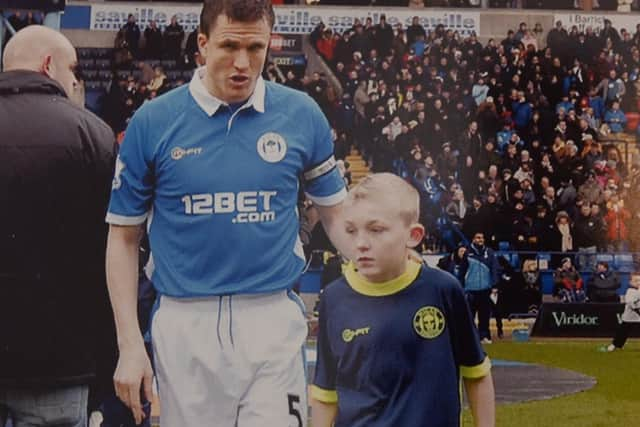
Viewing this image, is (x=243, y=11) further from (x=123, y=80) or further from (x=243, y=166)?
(x=123, y=80)

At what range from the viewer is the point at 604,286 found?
23.9 m

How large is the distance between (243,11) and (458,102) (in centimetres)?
2738

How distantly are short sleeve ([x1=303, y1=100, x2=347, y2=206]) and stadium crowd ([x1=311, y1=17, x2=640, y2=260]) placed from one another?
64.6ft

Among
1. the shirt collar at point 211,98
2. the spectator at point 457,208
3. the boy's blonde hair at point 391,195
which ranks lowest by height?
the spectator at point 457,208

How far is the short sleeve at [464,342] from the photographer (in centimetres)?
404

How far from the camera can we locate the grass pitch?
12148mm

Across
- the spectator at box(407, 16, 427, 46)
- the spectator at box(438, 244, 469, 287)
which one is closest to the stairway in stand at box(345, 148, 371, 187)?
the spectator at box(407, 16, 427, 46)

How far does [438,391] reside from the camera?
Answer: 3951 mm

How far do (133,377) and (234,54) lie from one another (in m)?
1.08

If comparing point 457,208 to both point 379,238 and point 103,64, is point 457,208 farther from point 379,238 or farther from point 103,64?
point 379,238

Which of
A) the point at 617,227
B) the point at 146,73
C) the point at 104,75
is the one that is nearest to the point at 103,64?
the point at 104,75

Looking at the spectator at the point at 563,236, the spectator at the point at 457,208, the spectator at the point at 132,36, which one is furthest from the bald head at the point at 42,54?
the spectator at the point at 132,36

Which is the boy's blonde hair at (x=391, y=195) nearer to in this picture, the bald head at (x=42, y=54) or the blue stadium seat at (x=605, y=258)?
the bald head at (x=42, y=54)

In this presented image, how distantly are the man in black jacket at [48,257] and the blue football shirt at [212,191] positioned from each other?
0.15m
